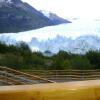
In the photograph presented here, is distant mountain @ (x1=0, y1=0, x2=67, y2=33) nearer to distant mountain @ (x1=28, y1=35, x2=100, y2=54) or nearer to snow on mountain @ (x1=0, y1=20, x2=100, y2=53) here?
snow on mountain @ (x1=0, y1=20, x2=100, y2=53)

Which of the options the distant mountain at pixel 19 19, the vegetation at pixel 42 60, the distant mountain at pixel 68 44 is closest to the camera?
the vegetation at pixel 42 60

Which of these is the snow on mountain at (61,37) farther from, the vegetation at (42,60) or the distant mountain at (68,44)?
the vegetation at (42,60)

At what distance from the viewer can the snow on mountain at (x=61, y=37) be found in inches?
287

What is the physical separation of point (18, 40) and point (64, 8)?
5.84 ft

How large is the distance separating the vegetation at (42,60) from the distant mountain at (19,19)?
68 centimetres

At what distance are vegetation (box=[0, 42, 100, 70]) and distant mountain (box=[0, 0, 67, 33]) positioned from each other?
0.68m

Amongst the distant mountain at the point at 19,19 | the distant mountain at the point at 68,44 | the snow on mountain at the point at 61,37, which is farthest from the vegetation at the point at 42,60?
the distant mountain at the point at 19,19

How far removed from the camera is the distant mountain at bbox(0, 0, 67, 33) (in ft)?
23.7

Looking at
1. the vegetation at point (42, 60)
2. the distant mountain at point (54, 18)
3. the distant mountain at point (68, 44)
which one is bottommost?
the vegetation at point (42, 60)

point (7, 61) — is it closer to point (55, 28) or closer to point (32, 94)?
point (55, 28)

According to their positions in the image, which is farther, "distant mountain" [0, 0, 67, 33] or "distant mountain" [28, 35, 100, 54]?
"distant mountain" [0, 0, 67, 33]

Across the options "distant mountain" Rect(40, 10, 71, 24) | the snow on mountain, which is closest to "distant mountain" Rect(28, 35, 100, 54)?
the snow on mountain

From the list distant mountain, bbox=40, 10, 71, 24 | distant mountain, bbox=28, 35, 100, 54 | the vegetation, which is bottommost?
the vegetation

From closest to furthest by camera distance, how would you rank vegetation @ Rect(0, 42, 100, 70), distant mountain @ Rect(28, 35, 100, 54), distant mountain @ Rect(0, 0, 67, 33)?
vegetation @ Rect(0, 42, 100, 70) < distant mountain @ Rect(28, 35, 100, 54) < distant mountain @ Rect(0, 0, 67, 33)
